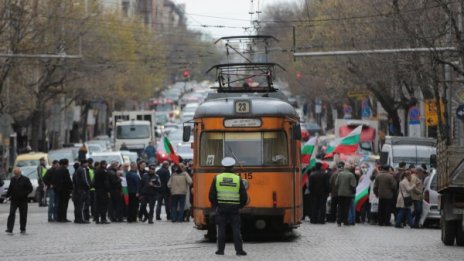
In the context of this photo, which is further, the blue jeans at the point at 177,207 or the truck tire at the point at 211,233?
the blue jeans at the point at 177,207

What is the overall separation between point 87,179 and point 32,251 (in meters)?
10.1

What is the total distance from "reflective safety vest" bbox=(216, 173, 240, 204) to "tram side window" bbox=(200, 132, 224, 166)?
3.71 m

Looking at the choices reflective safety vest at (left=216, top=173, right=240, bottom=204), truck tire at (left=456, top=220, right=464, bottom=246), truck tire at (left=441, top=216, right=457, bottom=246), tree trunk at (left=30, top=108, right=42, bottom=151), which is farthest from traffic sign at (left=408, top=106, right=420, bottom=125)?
reflective safety vest at (left=216, top=173, right=240, bottom=204)

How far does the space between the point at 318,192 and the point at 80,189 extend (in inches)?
243

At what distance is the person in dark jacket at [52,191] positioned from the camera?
33125mm

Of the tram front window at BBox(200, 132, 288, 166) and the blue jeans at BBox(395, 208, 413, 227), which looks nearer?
the tram front window at BBox(200, 132, 288, 166)

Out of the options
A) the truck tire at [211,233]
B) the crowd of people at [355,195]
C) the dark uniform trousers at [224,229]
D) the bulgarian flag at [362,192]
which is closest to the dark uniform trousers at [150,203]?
the crowd of people at [355,195]

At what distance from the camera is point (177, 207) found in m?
33.5

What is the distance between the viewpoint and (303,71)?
75938 mm

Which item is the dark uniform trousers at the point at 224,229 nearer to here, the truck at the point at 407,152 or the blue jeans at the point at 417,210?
the blue jeans at the point at 417,210

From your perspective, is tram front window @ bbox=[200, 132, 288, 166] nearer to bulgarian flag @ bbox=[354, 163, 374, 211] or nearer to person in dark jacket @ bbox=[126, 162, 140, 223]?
person in dark jacket @ bbox=[126, 162, 140, 223]

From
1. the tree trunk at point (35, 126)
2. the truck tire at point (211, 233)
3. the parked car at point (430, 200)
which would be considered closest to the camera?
the truck tire at point (211, 233)

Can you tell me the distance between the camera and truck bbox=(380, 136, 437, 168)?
142 ft

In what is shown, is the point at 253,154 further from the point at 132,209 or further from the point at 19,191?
the point at 132,209
